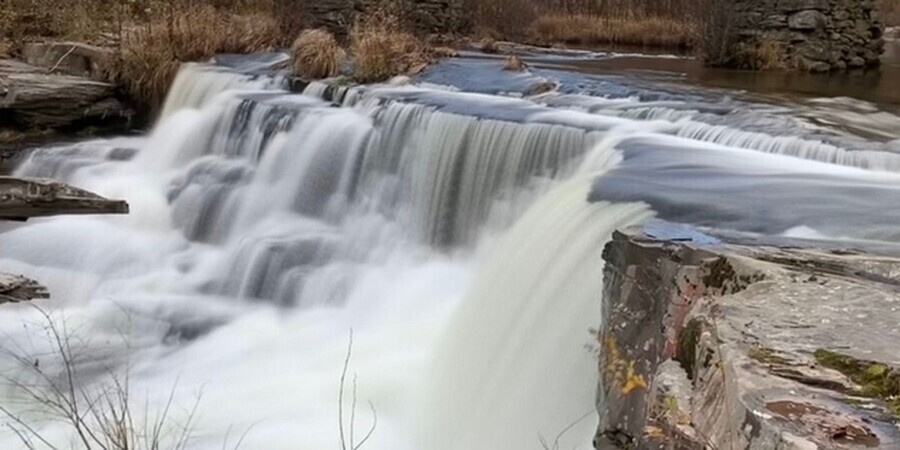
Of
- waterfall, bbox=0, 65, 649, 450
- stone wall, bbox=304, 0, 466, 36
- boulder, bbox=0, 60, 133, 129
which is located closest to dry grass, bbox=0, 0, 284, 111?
boulder, bbox=0, 60, 133, 129

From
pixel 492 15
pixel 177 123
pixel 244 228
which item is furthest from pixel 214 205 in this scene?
pixel 492 15

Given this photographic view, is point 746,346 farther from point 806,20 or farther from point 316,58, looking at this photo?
point 806,20

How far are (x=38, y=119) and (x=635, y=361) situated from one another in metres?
8.27

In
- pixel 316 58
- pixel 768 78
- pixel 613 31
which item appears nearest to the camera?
pixel 316 58

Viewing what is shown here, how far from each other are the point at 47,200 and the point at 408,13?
1054 centimetres

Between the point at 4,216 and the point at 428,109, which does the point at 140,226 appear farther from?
the point at 4,216

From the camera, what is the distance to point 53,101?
32.7 feet

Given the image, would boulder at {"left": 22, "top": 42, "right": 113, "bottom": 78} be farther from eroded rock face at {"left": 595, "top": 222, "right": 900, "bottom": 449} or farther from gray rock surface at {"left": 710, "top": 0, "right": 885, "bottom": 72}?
eroded rock face at {"left": 595, "top": 222, "right": 900, "bottom": 449}

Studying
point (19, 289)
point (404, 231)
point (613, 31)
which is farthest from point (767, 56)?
point (19, 289)

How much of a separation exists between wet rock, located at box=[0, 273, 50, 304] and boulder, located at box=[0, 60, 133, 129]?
6.70m

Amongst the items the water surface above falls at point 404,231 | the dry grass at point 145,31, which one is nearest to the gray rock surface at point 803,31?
the water surface above falls at point 404,231

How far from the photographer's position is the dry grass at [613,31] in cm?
1573

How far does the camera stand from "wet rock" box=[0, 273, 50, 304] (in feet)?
12.2

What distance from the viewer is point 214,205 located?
26.7 ft
